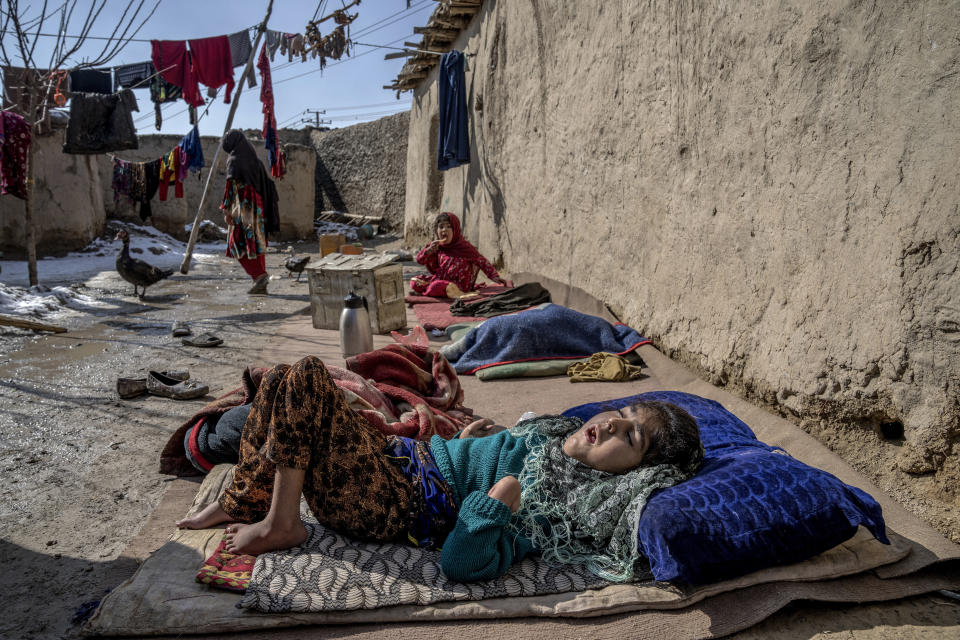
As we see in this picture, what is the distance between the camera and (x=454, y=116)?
8609mm

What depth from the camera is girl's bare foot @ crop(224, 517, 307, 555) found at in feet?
5.98

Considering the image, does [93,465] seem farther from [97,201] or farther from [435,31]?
[97,201]

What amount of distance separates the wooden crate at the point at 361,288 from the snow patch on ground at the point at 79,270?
3.06m

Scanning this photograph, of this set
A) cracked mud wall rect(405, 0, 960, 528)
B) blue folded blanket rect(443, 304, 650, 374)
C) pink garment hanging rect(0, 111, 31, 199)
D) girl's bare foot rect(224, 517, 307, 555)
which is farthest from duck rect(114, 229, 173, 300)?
girl's bare foot rect(224, 517, 307, 555)

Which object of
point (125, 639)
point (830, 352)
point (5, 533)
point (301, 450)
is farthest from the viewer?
point (830, 352)

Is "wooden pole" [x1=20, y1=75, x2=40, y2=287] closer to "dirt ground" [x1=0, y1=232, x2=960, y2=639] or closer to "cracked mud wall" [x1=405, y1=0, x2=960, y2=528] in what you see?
"dirt ground" [x1=0, y1=232, x2=960, y2=639]

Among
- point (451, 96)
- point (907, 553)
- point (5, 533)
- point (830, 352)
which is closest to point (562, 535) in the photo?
point (907, 553)

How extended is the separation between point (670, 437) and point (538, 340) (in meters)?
2.41

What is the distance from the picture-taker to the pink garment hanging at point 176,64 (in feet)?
33.4

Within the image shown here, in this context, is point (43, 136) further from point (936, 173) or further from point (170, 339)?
point (936, 173)

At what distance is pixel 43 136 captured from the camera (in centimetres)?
967

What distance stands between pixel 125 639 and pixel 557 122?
5246 mm

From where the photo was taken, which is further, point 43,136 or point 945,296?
point 43,136

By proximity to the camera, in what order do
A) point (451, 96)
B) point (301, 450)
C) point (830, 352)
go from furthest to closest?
point (451, 96) < point (830, 352) < point (301, 450)
